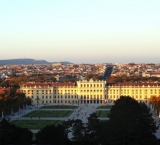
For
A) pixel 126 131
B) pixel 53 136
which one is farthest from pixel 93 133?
pixel 126 131

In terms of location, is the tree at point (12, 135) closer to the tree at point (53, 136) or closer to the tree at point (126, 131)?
the tree at point (53, 136)

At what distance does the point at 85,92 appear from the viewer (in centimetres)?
7694

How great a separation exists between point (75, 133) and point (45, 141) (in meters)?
2.61

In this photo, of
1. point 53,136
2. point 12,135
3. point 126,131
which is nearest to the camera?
point 126,131

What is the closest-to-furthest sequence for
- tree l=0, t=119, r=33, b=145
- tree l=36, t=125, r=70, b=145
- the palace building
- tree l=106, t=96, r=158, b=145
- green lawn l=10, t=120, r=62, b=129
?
tree l=106, t=96, r=158, b=145 < tree l=36, t=125, r=70, b=145 < tree l=0, t=119, r=33, b=145 < green lawn l=10, t=120, r=62, b=129 < the palace building

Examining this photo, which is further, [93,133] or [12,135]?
[12,135]

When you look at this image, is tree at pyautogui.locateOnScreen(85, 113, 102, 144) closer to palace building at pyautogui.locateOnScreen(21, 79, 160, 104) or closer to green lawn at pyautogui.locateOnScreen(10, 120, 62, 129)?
green lawn at pyautogui.locateOnScreen(10, 120, 62, 129)

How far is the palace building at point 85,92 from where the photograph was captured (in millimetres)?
75812

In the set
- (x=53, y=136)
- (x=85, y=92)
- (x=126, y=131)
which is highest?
(x=126, y=131)

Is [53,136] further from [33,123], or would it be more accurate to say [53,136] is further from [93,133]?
[33,123]

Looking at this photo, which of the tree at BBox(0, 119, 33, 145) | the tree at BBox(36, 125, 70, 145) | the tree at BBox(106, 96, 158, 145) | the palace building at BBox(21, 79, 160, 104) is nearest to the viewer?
the tree at BBox(106, 96, 158, 145)

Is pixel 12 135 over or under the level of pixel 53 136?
over

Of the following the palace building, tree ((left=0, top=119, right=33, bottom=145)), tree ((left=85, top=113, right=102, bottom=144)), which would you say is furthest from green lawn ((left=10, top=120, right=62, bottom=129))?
the palace building

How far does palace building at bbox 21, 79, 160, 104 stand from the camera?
7581 cm
